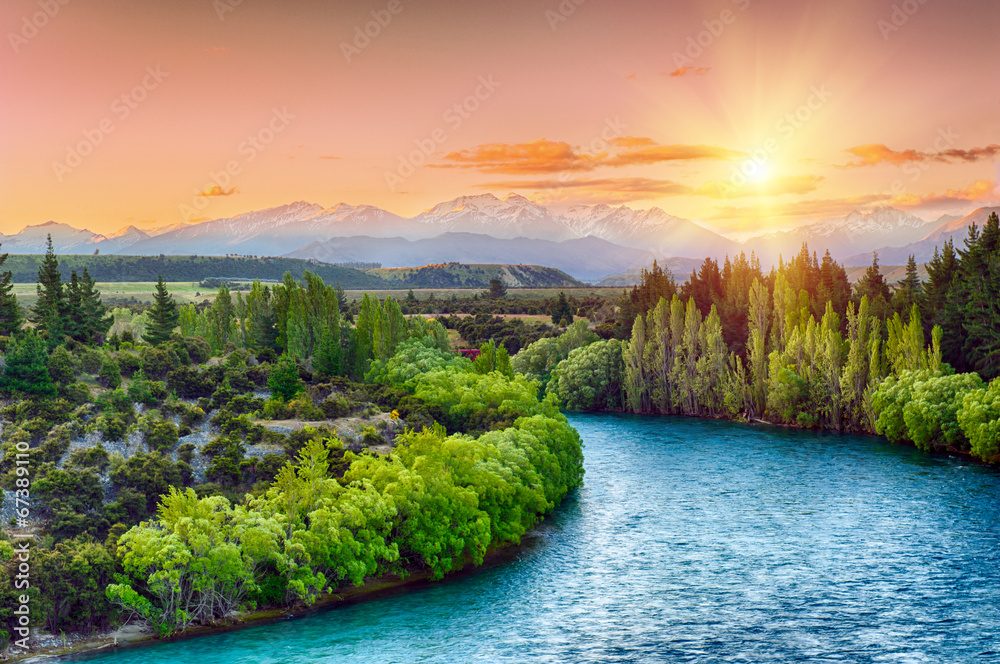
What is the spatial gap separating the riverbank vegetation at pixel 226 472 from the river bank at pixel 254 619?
0.59 meters

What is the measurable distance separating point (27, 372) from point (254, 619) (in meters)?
31.0

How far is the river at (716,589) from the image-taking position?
132 ft

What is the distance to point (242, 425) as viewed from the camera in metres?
61.4

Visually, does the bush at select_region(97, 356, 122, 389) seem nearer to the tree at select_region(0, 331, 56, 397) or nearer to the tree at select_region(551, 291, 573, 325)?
the tree at select_region(0, 331, 56, 397)

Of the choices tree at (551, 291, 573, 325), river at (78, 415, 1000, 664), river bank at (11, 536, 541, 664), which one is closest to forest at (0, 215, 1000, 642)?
river bank at (11, 536, 541, 664)

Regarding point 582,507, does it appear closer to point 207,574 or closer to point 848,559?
point 848,559

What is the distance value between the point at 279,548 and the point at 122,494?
11826 millimetres

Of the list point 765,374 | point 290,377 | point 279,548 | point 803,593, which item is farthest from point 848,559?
point 765,374

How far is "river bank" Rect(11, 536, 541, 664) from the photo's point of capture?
39375mm

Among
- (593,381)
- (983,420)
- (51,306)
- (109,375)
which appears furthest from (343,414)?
(593,381)

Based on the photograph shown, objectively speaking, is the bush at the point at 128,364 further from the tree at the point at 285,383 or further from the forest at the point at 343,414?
the tree at the point at 285,383

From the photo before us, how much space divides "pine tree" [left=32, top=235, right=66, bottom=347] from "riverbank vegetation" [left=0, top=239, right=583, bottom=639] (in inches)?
7.7

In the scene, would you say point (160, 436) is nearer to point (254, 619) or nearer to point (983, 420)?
point (254, 619)

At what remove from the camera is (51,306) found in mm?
75688
